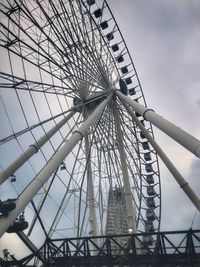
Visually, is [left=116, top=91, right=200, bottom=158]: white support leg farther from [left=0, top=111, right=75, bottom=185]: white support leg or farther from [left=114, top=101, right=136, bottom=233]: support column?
[left=114, top=101, right=136, bottom=233]: support column

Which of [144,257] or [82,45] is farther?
[82,45]

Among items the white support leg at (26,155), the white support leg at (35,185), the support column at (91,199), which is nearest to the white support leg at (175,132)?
the white support leg at (35,185)

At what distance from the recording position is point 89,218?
25.6 metres

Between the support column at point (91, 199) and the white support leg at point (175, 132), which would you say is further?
the support column at point (91, 199)

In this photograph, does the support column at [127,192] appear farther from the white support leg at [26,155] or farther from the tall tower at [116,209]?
the white support leg at [26,155]

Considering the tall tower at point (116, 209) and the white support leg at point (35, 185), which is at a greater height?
the tall tower at point (116, 209)

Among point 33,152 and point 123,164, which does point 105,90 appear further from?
point 33,152

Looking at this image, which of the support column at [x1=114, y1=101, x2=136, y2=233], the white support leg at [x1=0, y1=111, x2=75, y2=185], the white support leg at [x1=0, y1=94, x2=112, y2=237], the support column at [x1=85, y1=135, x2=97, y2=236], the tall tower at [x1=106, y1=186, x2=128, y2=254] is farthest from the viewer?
the tall tower at [x1=106, y1=186, x2=128, y2=254]

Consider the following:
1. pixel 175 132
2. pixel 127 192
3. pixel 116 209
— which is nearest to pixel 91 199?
pixel 127 192

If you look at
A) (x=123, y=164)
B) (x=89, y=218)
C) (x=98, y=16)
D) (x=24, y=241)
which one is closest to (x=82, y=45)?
(x=98, y=16)

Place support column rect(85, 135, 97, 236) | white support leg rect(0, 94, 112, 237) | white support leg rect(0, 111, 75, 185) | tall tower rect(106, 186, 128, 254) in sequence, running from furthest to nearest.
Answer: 1. tall tower rect(106, 186, 128, 254)
2. support column rect(85, 135, 97, 236)
3. white support leg rect(0, 111, 75, 185)
4. white support leg rect(0, 94, 112, 237)

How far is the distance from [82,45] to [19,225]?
16.0 meters

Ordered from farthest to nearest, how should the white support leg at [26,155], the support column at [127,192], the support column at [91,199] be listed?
the support column at [91,199], the support column at [127,192], the white support leg at [26,155]

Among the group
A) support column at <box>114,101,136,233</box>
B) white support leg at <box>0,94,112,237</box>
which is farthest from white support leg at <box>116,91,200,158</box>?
support column at <box>114,101,136,233</box>
